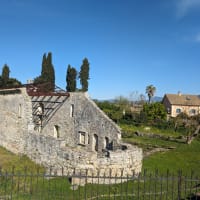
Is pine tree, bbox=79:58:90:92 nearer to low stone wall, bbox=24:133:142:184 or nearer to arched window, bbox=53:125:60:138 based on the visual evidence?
arched window, bbox=53:125:60:138

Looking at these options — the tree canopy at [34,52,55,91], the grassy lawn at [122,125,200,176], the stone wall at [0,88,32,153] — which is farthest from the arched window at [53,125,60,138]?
the tree canopy at [34,52,55,91]

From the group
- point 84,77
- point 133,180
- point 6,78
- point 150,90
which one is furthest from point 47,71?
point 133,180

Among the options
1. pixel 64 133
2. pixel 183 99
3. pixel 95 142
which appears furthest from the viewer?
pixel 183 99

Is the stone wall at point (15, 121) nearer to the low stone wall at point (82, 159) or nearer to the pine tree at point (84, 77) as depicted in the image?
the low stone wall at point (82, 159)

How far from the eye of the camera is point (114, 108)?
165 ft

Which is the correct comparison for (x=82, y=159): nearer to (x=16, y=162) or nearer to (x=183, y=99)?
(x=16, y=162)

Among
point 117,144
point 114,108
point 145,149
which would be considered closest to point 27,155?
point 117,144

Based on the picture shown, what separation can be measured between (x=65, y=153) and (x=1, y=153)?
7.19 m

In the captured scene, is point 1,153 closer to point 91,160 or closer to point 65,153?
point 65,153

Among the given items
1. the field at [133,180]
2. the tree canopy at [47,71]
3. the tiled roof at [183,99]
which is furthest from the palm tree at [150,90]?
the field at [133,180]

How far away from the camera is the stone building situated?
1551cm

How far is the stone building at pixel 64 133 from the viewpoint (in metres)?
15.5

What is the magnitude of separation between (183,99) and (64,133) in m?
48.2

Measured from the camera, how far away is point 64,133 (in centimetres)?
2525
